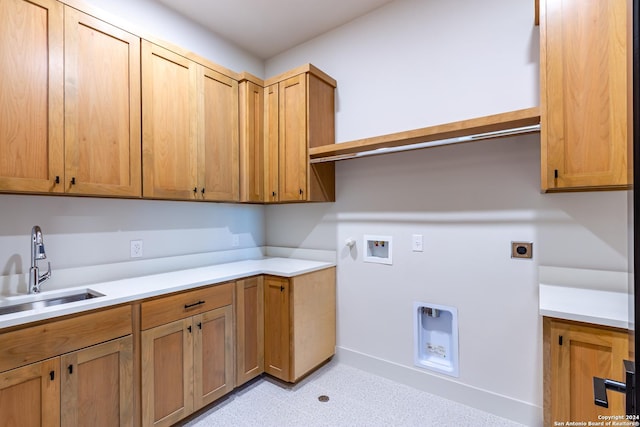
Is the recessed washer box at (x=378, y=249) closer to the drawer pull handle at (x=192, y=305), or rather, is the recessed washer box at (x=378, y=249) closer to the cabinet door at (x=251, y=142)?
the cabinet door at (x=251, y=142)

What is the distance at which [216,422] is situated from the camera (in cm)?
197

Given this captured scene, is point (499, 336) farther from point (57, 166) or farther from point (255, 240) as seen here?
point (57, 166)

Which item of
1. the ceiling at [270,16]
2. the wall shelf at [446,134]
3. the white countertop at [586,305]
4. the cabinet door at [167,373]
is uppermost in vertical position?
the ceiling at [270,16]

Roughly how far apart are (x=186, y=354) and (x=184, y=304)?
12.4 inches

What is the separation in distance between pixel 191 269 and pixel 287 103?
1586 mm

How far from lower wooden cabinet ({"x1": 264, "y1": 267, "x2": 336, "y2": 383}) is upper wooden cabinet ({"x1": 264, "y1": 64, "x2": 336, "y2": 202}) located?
704mm

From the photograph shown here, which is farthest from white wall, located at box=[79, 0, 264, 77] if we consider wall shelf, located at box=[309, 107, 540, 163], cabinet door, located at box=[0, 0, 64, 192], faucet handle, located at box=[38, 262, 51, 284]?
faucet handle, located at box=[38, 262, 51, 284]

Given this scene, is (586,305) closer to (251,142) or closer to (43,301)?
(251,142)

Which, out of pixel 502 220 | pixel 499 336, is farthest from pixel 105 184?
pixel 499 336

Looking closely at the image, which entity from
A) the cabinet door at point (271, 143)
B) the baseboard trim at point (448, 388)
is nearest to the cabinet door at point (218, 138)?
the cabinet door at point (271, 143)

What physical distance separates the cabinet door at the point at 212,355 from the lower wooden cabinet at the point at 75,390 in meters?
0.40

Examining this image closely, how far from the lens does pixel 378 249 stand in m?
2.56

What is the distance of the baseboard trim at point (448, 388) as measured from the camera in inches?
76.4

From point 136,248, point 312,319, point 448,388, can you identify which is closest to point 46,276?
point 136,248
